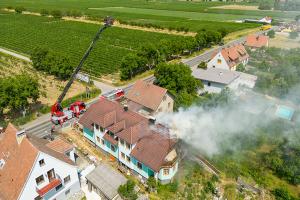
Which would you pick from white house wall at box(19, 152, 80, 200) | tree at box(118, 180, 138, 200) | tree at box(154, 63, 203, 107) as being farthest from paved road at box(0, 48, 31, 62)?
tree at box(118, 180, 138, 200)

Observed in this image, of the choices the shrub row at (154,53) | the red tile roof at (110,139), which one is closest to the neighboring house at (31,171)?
the red tile roof at (110,139)

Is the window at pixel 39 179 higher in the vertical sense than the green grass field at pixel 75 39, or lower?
lower

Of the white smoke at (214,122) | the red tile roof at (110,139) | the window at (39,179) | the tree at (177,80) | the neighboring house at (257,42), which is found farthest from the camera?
the neighboring house at (257,42)

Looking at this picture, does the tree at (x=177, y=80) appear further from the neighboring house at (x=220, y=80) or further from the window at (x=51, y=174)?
the window at (x=51, y=174)

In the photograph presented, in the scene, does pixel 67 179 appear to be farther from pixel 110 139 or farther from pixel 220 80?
pixel 220 80

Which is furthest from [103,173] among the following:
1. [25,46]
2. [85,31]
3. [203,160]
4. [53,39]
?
[85,31]

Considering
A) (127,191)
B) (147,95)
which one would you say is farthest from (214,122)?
(127,191)

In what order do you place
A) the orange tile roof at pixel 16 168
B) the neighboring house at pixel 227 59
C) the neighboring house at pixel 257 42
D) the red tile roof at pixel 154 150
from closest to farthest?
the orange tile roof at pixel 16 168
the red tile roof at pixel 154 150
the neighboring house at pixel 227 59
the neighboring house at pixel 257 42

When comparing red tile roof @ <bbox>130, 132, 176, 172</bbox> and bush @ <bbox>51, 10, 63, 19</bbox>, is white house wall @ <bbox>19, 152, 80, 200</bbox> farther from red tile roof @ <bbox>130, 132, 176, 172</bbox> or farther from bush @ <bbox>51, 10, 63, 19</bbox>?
bush @ <bbox>51, 10, 63, 19</bbox>
